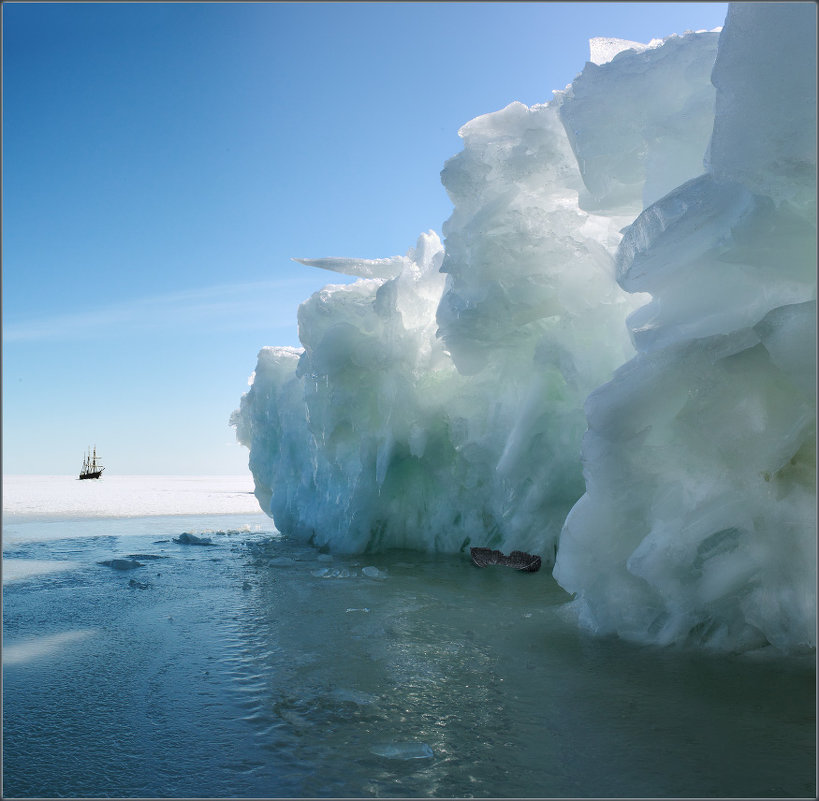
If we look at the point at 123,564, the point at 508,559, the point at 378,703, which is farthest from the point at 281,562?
the point at 378,703

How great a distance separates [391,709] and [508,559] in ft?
17.0

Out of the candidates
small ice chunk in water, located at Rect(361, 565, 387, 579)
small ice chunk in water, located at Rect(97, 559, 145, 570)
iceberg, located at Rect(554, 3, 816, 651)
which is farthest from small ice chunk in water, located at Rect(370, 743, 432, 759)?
small ice chunk in water, located at Rect(97, 559, 145, 570)

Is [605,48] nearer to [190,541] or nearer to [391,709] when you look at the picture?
[391,709]

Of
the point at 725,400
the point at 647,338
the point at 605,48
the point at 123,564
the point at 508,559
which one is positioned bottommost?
the point at 123,564

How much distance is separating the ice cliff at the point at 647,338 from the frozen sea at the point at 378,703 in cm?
67

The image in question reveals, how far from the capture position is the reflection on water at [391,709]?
267 cm

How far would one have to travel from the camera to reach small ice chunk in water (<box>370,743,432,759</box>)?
2.87 meters

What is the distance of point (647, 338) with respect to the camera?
455 centimetres

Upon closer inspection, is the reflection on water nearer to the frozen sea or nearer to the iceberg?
the frozen sea

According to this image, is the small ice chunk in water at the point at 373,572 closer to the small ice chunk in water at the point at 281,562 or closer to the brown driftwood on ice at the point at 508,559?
the small ice chunk in water at the point at 281,562

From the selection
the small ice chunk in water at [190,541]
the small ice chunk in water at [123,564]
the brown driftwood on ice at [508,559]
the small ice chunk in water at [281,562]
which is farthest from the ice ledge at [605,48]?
the small ice chunk in water at [190,541]

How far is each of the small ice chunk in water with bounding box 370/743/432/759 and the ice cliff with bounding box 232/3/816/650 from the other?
2136mm

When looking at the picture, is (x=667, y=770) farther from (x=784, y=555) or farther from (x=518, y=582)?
(x=518, y=582)

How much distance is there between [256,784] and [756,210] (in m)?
3.92
